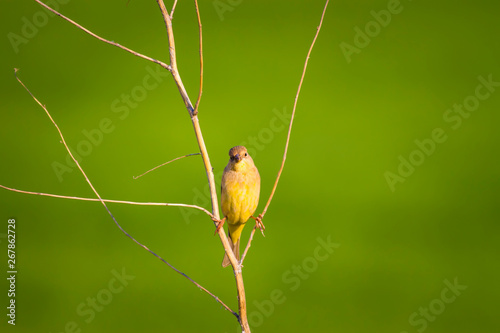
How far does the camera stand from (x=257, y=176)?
1.29 meters

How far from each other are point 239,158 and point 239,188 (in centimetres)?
8

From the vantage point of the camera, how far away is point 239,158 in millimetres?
1246

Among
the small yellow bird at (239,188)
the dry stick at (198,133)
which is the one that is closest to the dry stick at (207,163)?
the dry stick at (198,133)

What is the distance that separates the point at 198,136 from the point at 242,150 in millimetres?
340

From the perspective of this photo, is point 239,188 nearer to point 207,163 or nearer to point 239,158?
point 239,158

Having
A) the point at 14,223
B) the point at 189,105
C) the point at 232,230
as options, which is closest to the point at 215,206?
the point at 189,105

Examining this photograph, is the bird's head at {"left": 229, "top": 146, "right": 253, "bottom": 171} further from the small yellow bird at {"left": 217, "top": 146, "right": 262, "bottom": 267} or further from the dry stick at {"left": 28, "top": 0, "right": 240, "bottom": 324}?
the dry stick at {"left": 28, "top": 0, "right": 240, "bottom": 324}

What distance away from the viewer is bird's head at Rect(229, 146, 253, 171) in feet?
4.09

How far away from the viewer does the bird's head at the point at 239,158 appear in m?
1.25

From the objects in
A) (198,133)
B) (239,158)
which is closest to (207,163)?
(198,133)

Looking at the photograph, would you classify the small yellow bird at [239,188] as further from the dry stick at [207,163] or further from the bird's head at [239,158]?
the dry stick at [207,163]

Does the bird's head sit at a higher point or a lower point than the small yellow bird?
higher

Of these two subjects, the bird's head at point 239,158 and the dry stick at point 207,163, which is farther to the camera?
the bird's head at point 239,158

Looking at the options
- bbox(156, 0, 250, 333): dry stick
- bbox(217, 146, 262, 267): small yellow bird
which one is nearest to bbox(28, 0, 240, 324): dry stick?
bbox(156, 0, 250, 333): dry stick
